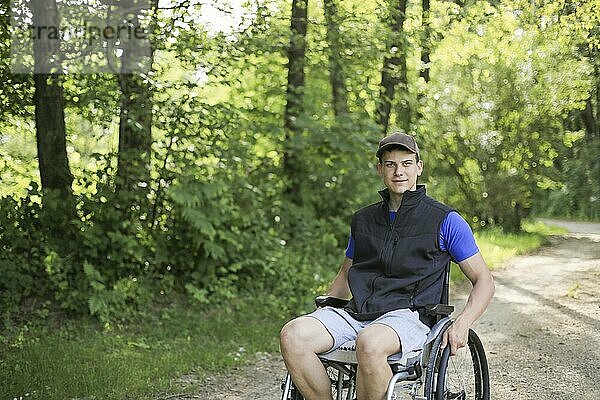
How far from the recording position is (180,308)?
6.28 meters

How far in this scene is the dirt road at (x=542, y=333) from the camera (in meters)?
4.38

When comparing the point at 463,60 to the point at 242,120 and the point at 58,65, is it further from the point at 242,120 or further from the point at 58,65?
the point at 58,65

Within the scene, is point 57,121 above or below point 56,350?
above

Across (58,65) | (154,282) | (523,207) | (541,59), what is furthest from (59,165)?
(523,207)

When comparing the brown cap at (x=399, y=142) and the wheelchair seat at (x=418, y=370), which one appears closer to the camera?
the wheelchair seat at (x=418, y=370)

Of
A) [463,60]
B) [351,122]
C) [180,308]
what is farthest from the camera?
[463,60]

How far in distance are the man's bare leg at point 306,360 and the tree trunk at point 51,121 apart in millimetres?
3588

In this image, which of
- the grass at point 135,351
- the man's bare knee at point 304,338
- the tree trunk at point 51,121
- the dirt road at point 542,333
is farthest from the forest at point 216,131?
the man's bare knee at point 304,338

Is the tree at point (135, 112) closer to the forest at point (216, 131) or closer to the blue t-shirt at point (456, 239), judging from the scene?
the forest at point (216, 131)

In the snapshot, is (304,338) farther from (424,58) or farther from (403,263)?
(424,58)

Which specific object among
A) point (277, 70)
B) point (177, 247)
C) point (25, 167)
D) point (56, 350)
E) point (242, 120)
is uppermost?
point (277, 70)

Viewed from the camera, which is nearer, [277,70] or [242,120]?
[242,120]

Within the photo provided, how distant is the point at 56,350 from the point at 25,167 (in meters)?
1.70

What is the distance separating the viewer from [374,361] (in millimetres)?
2801
